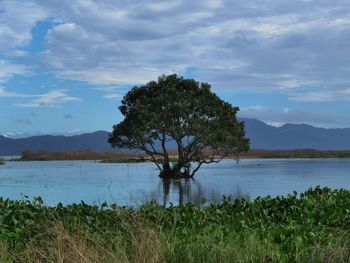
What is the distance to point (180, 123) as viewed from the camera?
34656mm

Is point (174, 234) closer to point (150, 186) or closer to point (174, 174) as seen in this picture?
point (150, 186)

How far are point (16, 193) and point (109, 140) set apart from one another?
12.8 m

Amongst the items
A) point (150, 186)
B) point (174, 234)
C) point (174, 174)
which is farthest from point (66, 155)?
point (174, 234)

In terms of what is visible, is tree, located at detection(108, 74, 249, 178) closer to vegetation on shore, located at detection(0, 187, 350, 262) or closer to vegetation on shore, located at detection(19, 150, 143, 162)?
vegetation on shore, located at detection(0, 187, 350, 262)

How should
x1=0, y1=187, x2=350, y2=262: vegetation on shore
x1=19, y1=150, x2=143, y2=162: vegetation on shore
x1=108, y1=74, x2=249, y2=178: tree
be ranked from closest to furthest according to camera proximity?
x1=0, y1=187, x2=350, y2=262: vegetation on shore → x1=108, y1=74, x2=249, y2=178: tree → x1=19, y1=150, x2=143, y2=162: vegetation on shore

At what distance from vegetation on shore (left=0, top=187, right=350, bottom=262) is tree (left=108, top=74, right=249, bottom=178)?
2380 cm

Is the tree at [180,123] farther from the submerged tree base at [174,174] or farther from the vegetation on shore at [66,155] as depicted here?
the vegetation on shore at [66,155]

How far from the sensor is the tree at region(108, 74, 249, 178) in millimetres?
34031

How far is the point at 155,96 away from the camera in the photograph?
34906 millimetres

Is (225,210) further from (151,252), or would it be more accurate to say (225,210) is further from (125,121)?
(125,121)

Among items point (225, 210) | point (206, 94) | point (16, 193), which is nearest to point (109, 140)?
point (206, 94)

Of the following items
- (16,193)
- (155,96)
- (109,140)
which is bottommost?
(16,193)

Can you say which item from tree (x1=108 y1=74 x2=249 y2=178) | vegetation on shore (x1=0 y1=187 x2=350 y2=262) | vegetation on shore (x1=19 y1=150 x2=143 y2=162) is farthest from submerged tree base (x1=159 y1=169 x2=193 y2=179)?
vegetation on shore (x1=19 y1=150 x2=143 y2=162)

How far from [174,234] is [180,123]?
27.3 metres
